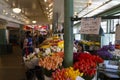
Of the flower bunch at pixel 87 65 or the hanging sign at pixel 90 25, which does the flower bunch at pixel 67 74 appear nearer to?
the flower bunch at pixel 87 65

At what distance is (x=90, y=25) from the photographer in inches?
98.3

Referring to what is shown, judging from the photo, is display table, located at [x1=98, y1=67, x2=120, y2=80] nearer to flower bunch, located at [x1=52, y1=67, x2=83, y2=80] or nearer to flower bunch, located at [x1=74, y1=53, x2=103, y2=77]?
flower bunch, located at [x1=74, y1=53, x2=103, y2=77]

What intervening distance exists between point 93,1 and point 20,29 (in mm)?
20690

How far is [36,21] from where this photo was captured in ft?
99.9

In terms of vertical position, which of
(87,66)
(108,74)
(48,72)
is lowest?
(108,74)

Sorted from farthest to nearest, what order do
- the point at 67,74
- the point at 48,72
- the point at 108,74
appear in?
the point at 108,74, the point at 48,72, the point at 67,74

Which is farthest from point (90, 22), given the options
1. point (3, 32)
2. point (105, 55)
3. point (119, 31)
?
point (3, 32)

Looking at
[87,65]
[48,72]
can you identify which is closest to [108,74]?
[87,65]

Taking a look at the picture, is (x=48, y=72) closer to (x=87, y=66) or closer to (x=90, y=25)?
(x=87, y=66)

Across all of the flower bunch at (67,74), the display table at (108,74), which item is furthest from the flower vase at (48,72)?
the display table at (108,74)

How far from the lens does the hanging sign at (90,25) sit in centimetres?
243

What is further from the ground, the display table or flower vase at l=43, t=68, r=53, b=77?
flower vase at l=43, t=68, r=53, b=77

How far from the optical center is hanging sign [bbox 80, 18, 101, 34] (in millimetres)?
2432

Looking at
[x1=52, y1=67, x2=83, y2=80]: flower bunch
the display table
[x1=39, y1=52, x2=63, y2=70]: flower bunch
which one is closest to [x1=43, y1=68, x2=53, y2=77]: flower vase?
[x1=39, y1=52, x2=63, y2=70]: flower bunch
